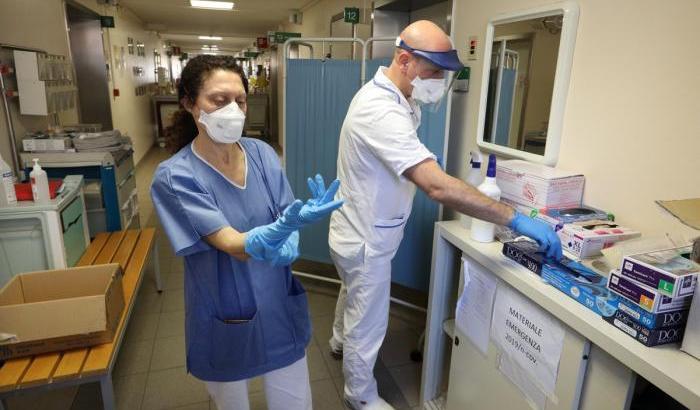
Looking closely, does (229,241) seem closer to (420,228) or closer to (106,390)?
(106,390)

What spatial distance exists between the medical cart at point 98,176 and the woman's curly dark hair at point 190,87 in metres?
1.93

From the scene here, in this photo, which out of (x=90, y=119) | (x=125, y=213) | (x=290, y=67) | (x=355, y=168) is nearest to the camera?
(x=355, y=168)

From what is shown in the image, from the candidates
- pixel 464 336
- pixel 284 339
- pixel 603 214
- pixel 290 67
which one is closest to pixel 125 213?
pixel 290 67

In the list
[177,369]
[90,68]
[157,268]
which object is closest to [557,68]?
[177,369]

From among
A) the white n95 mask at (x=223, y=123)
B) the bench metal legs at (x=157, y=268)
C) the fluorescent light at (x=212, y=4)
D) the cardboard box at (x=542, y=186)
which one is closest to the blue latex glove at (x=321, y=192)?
the white n95 mask at (x=223, y=123)

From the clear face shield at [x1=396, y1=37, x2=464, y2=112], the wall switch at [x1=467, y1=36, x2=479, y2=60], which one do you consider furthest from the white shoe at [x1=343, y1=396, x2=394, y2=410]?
the wall switch at [x1=467, y1=36, x2=479, y2=60]

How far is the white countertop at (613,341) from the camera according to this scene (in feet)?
2.77

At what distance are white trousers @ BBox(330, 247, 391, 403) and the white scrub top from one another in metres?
0.06

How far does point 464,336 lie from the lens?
1.59 m

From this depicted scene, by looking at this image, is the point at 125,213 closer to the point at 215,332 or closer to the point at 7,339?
the point at 7,339

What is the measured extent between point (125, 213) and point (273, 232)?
108 inches

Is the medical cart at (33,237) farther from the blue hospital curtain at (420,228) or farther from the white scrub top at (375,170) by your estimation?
the blue hospital curtain at (420,228)

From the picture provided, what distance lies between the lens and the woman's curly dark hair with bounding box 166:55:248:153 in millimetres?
1167

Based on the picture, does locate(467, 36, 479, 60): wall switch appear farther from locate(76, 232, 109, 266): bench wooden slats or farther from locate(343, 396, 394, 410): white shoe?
locate(76, 232, 109, 266): bench wooden slats
